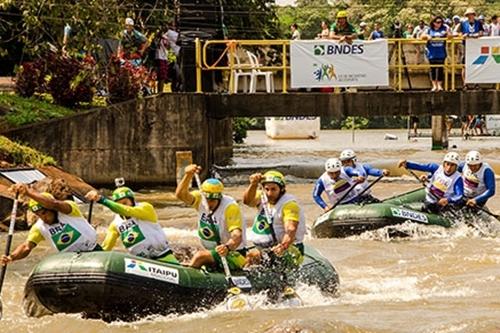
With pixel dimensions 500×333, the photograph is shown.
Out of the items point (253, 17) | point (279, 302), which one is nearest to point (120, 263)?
point (279, 302)

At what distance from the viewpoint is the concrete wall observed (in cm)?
2389

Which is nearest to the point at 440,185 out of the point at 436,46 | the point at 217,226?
the point at 217,226

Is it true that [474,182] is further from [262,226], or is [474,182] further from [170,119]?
[170,119]

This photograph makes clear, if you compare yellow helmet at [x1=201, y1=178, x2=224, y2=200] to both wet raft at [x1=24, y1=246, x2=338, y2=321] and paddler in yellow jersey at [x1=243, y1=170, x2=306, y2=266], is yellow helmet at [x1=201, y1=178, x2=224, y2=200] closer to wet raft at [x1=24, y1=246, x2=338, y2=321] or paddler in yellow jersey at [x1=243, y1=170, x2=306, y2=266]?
paddler in yellow jersey at [x1=243, y1=170, x2=306, y2=266]

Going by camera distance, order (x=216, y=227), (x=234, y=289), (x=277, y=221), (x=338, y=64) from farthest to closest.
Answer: (x=338, y=64) < (x=277, y=221) < (x=216, y=227) < (x=234, y=289)

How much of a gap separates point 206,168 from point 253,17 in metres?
11.9

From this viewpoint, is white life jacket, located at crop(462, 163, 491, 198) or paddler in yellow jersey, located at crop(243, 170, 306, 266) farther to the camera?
white life jacket, located at crop(462, 163, 491, 198)

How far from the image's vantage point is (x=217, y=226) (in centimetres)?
1179

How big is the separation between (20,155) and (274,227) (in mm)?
9841

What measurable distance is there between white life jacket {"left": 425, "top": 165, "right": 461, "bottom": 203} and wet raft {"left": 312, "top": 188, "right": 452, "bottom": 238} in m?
0.32

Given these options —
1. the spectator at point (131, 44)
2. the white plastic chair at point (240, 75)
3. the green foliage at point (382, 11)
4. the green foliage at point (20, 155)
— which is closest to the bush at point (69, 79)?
the spectator at point (131, 44)

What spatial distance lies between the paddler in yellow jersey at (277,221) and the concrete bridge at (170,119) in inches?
464

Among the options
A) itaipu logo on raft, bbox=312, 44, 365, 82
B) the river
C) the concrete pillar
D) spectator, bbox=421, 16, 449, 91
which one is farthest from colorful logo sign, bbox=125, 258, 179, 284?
the concrete pillar

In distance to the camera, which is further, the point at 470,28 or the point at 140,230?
the point at 470,28
